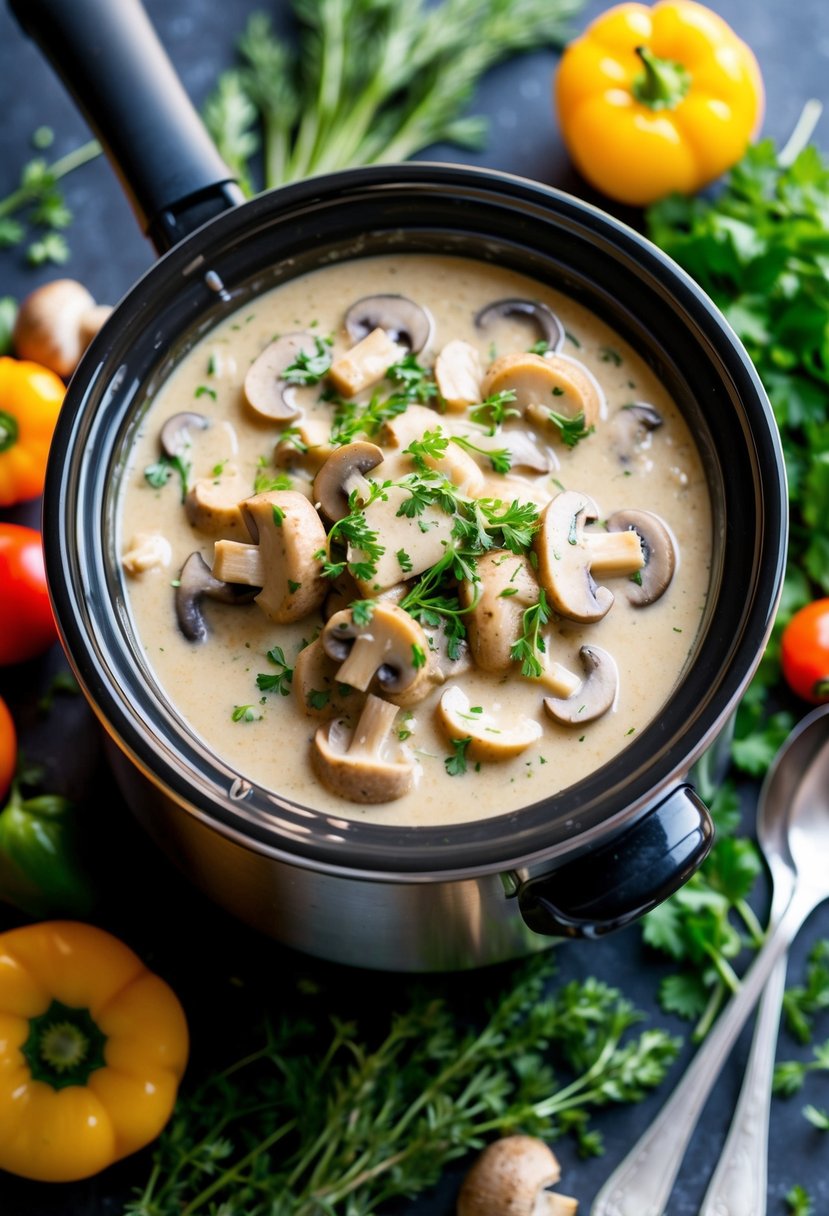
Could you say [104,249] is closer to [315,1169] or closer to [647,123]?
[647,123]

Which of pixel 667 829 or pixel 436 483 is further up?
pixel 436 483

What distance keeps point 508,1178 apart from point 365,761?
1.07 meters

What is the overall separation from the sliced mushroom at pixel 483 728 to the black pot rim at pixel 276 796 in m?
0.12

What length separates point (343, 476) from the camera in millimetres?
2502

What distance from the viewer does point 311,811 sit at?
7.77 feet

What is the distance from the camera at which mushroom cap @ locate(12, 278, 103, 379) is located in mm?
3393

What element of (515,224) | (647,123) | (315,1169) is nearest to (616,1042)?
(315,1169)

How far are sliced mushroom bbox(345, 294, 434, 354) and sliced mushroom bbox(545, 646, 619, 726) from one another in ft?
2.60

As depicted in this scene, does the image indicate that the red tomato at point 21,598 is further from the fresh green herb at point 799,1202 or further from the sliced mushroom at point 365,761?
the fresh green herb at point 799,1202

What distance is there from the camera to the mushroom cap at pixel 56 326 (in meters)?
3.39

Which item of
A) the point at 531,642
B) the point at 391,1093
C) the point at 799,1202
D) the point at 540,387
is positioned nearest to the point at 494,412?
the point at 540,387

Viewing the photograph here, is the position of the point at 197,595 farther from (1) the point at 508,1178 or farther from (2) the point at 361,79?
(2) the point at 361,79

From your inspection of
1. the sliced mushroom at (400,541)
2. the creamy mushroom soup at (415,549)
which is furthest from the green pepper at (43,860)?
the sliced mushroom at (400,541)

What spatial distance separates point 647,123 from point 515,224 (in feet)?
3.18
